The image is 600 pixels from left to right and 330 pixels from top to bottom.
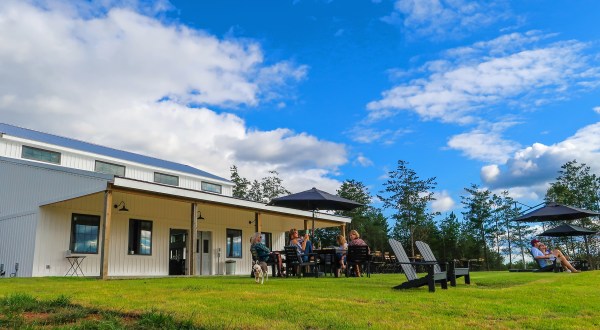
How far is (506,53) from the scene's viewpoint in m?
15.0

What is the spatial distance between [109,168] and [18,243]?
6505 millimetres

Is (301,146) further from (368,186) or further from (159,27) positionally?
(159,27)

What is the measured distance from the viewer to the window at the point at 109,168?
19.9 m

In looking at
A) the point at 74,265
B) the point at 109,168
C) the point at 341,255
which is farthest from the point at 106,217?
the point at 109,168

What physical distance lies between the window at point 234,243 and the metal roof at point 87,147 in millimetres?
4624

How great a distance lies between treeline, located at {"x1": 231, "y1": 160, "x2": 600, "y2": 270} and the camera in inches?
1141

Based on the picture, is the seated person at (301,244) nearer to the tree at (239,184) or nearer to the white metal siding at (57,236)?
the white metal siding at (57,236)

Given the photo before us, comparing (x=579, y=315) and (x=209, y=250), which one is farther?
(x=209, y=250)

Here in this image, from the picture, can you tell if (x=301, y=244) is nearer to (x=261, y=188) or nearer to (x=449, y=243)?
(x=449, y=243)

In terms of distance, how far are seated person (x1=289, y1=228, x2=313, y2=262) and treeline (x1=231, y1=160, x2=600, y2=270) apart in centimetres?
1625

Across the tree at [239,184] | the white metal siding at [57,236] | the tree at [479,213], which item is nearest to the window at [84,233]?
the white metal siding at [57,236]

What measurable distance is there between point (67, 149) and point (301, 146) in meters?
13.2

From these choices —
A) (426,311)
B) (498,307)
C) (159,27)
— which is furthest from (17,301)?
(159,27)

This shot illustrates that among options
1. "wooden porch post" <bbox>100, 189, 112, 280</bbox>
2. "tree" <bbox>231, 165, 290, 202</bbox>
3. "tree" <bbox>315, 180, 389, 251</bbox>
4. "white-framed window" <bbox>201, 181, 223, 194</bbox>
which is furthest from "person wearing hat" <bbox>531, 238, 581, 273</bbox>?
"tree" <bbox>231, 165, 290, 202</bbox>
